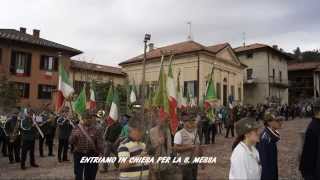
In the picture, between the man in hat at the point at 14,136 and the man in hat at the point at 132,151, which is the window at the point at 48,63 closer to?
the man in hat at the point at 14,136

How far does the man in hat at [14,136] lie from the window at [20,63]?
2645 cm

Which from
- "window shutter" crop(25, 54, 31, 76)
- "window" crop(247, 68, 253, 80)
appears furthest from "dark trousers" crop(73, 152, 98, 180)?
"window" crop(247, 68, 253, 80)

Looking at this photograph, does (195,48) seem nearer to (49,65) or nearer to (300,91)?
(49,65)

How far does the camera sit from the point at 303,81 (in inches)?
2623

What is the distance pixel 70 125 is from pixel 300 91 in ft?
193

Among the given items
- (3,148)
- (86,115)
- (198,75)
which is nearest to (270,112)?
(86,115)

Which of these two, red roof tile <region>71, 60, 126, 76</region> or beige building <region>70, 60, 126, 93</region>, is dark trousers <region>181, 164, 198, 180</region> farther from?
red roof tile <region>71, 60, 126, 76</region>

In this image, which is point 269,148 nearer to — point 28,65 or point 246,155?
point 246,155

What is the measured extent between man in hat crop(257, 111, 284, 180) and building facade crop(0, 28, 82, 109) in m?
34.9

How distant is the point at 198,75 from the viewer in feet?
146

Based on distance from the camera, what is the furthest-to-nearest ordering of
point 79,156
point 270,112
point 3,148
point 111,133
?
point 3,148
point 111,133
point 79,156
point 270,112

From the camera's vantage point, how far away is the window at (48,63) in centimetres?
4262

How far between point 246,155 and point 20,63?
130 ft

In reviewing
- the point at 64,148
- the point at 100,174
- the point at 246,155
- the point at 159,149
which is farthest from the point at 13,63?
the point at 246,155
